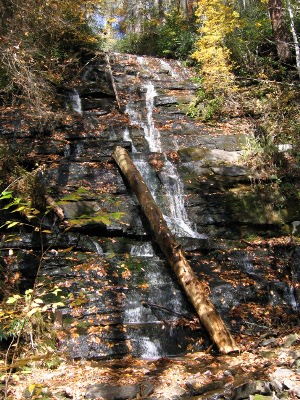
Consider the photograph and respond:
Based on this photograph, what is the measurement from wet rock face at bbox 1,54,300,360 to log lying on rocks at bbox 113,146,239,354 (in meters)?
0.26

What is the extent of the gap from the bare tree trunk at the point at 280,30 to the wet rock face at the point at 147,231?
4007 mm

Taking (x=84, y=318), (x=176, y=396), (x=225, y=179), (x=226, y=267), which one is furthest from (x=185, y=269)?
(x=225, y=179)

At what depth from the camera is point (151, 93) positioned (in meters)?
15.2

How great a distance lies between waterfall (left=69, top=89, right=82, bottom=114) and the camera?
44.0 ft

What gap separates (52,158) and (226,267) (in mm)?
5980

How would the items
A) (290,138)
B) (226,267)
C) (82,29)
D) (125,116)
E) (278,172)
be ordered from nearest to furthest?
(226,267), (278,172), (290,138), (125,116), (82,29)

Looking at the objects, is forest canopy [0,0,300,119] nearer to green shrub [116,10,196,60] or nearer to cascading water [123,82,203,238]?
green shrub [116,10,196,60]

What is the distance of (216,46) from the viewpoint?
1441 cm

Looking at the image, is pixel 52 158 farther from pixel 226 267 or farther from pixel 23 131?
pixel 226 267

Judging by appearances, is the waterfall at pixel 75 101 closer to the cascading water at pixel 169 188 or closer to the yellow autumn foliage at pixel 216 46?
the cascading water at pixel 169 188

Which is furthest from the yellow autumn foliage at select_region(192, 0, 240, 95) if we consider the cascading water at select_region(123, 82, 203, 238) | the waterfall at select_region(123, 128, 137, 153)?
the waterfall at select_region(123, 128, 137, 153)

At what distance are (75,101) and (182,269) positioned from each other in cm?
973

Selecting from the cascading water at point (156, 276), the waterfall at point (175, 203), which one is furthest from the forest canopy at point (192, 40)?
the waterfall at point (175, 203)

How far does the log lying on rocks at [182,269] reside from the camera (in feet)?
17.3
